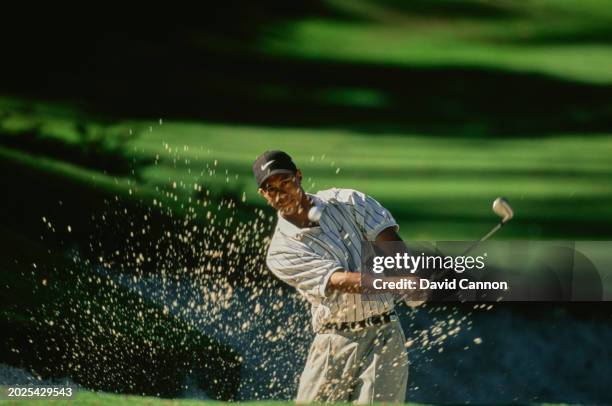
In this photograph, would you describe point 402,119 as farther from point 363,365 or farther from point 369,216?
point 363,365

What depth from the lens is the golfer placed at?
3.69m

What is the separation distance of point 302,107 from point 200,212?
654 millimetres

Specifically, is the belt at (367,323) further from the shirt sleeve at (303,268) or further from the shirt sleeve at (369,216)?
the shirt sleeve at (369,216)

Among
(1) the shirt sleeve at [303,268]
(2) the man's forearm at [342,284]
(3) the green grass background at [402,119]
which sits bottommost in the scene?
(2) the man's forearm at [342,284]

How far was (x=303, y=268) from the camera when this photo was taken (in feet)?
12.3

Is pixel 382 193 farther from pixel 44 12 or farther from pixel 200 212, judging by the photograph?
pixel 44 12

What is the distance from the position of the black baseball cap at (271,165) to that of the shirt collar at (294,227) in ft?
0.52

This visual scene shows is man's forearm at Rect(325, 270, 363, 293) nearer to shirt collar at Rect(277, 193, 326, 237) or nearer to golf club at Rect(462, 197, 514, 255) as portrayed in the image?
shirt collar at Rect(277, 193, 326, 237)

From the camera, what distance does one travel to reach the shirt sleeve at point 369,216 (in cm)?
380

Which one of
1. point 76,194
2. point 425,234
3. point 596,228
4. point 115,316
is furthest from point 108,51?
point 596,228

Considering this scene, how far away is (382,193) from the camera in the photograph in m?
4.07

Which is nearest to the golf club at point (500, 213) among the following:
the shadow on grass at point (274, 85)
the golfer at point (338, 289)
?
the shadow on grass at point (274, 85)

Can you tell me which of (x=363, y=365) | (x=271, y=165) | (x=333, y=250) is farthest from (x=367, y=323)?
(x=271, y=165)

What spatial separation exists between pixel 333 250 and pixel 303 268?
0.47ft
